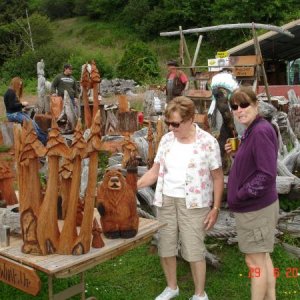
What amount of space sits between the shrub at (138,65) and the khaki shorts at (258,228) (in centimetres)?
1758

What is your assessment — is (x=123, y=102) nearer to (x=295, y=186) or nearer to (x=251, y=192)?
(x=295, y=186)

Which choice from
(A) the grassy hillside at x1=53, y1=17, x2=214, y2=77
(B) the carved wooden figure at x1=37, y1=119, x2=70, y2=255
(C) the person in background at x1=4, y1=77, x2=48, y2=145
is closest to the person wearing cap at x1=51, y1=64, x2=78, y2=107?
(C) the person in background at x1=4, y1=77, x2=48, y2=145

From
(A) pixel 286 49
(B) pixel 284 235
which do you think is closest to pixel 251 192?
(B) pixel 284 235

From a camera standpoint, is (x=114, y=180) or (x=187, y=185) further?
(x=187, y=185)

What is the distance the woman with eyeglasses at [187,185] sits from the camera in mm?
3115

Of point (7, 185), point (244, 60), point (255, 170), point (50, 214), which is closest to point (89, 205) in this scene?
Result: point (50, 214)

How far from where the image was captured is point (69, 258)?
272cm

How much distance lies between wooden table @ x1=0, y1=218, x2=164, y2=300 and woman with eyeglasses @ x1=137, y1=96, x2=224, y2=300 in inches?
5.8

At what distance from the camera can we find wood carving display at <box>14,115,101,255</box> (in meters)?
2.73

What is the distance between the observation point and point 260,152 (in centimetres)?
271

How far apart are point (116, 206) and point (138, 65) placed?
1848 centimetres

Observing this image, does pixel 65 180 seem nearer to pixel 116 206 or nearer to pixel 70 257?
pixel 116 206

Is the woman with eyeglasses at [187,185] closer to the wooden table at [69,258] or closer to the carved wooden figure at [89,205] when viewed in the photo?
the wooden table at [69,258]

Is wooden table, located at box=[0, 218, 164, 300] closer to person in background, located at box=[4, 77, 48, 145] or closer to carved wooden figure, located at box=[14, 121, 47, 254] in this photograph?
carved wooden figure, located at box=[14, 121, 47, 254]
